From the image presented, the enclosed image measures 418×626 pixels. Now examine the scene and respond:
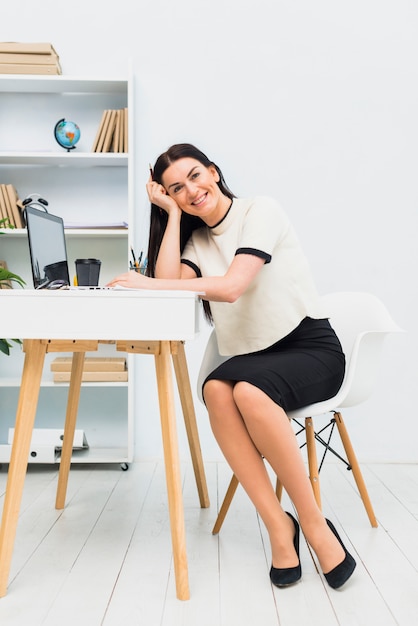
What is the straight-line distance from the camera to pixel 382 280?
3.11 m

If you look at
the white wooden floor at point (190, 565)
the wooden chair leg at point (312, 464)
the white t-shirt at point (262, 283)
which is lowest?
the white wooden floor at point (190, 565)

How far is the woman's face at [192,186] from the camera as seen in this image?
1984 millimetres

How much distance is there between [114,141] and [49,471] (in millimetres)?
1453

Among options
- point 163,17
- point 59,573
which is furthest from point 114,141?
point 59,573

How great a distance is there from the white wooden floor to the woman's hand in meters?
0.99

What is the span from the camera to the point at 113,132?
9.68 feet

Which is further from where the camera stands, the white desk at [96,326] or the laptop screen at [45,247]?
the laptop screen at [45,247]

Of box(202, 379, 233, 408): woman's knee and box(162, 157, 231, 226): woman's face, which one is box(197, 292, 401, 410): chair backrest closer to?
box(202, 379, 233, 408): woman's knee

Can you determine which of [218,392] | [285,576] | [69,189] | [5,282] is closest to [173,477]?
[218,392]

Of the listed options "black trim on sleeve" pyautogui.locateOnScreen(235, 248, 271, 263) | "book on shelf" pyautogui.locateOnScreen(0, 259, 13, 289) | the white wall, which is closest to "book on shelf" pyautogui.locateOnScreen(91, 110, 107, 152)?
the white wall

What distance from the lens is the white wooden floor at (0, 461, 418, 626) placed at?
1525 mm

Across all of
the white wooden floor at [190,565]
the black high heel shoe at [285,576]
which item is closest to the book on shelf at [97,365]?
the white wooden floor at [190,565]

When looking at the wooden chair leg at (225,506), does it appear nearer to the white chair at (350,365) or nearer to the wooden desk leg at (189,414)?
the white chair at (350,365)

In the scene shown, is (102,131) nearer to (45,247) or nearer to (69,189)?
(69,189)
